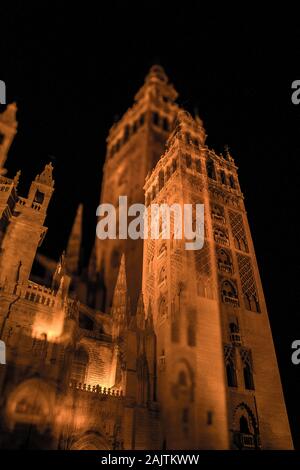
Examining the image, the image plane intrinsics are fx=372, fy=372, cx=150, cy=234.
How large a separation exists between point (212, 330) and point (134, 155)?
37.0 m

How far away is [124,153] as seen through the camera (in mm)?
62344

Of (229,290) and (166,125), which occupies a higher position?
(166,125)

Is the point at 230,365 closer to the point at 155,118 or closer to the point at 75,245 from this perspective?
the point at 75,245

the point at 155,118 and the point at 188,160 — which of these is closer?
the point at 188,160

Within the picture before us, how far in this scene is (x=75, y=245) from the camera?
57.2m

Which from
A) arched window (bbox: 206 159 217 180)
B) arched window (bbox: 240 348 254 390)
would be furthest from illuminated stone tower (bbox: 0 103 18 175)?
arched window (bbox: 240 348 254 390)

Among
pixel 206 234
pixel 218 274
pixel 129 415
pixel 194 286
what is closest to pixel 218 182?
pixel 206 234

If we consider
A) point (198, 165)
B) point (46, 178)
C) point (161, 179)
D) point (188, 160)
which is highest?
point (161, 179)

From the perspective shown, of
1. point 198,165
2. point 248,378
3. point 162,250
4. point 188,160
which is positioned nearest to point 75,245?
point 162,250

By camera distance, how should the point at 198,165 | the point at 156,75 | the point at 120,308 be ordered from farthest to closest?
the point at 156,75 < the point at 198,165 < the point at 120,308

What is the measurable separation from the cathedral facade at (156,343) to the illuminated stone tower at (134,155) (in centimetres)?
542

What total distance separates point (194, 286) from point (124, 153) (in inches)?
1465

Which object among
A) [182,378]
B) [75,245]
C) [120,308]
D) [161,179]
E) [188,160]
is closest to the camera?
[182,378]

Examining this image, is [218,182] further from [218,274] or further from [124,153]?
[124,153]
